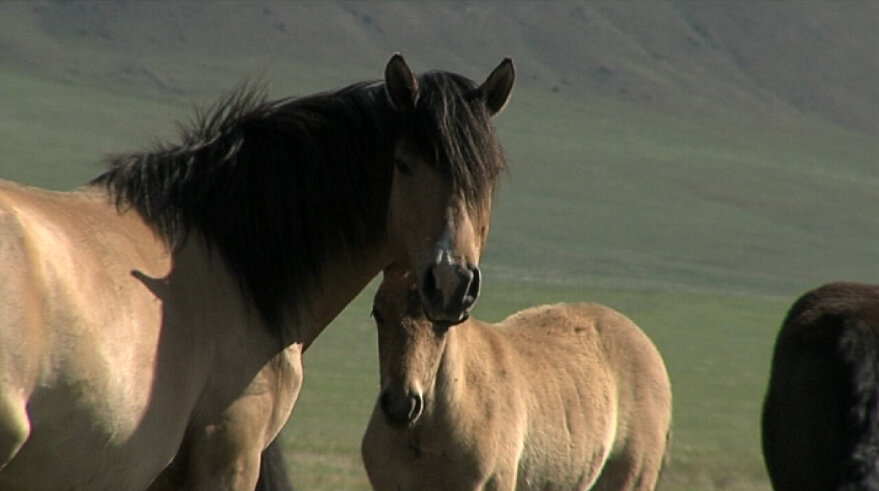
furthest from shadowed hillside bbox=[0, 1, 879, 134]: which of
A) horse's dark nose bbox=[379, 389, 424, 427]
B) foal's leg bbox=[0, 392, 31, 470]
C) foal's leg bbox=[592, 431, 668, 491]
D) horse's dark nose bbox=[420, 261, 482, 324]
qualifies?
foal's leg bbox=[0, 392, 31, 470]

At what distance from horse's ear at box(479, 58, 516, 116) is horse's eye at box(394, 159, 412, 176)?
0.95ft

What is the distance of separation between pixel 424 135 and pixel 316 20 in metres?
92.5

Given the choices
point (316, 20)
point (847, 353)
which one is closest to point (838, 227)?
point (316, 20)

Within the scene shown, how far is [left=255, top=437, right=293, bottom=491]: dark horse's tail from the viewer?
5.14 meters

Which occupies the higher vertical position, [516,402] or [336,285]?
[336,285]

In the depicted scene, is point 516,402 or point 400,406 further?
point 516,402

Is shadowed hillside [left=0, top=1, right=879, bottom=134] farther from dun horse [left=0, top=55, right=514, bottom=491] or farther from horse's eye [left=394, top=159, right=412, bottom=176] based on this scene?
horse's eye [left=394, top=159, right=412, bottom=176]

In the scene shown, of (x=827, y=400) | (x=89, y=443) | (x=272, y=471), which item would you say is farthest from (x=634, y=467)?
(x=89, y=443)

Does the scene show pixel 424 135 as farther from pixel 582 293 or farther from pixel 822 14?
pixel 822 14

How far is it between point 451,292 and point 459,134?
485 mm

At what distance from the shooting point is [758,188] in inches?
2589

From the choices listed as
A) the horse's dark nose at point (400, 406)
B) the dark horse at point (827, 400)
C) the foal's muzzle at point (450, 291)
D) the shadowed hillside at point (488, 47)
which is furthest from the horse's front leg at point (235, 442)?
the shadowed hillside at point (488, 47)

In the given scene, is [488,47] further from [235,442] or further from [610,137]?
[235,442]

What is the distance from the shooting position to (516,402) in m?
6.79
